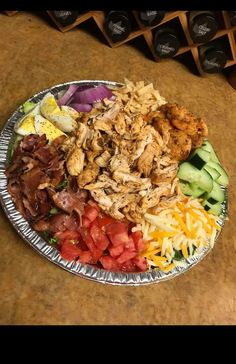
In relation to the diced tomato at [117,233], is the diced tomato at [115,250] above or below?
below

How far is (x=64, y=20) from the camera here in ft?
9.70

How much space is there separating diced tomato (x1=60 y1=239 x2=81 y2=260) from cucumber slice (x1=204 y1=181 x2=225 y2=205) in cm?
72

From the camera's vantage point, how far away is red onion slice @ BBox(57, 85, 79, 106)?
7.84 feet

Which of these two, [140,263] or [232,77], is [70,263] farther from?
[232,77]

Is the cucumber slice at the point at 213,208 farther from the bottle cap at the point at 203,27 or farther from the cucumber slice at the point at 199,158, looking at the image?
the bottle cap at the point at 203,27

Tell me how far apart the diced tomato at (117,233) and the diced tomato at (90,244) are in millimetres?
80

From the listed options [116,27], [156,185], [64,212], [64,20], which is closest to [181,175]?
[156,185]

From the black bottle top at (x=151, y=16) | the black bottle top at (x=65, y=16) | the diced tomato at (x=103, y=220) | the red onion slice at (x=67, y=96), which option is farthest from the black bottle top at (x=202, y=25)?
the diced tomato at (x=103, y=220)

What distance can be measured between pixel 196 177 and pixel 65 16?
1.49 m

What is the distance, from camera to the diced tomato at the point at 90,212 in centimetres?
195

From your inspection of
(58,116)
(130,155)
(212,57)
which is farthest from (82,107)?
(212,57)
